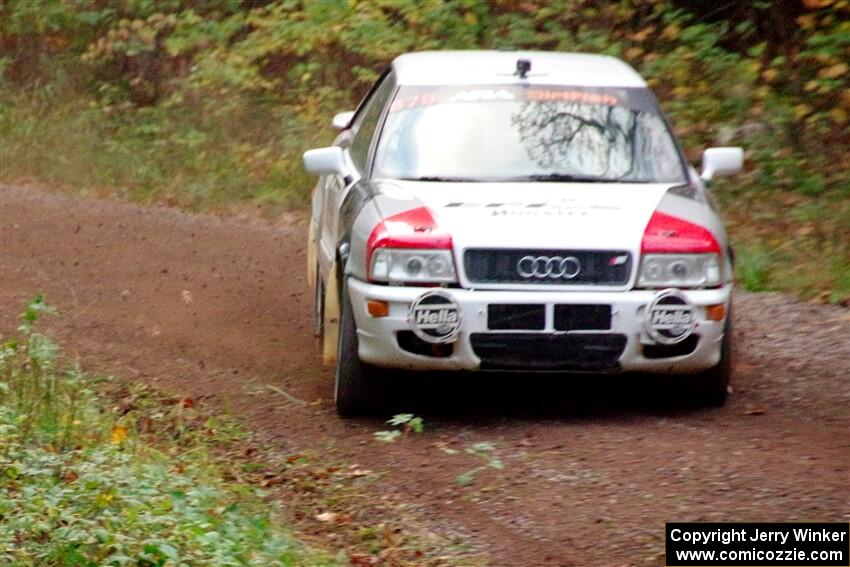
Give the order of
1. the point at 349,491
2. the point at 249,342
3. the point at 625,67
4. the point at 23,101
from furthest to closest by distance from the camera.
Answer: the point at 23,101, the point at 249,342, the point at 625,67, the point at 349,491

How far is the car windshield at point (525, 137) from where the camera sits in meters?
7.48

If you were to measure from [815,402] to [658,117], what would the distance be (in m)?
1.66

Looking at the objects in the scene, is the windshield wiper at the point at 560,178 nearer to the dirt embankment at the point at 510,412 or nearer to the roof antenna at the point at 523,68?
the roof antenna at the point at 523,68

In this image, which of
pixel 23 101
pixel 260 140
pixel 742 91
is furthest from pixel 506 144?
pixel 23 101

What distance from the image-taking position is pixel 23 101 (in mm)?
17109

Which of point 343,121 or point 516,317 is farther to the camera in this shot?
point 343,121

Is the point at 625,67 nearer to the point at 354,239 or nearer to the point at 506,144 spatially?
the point at 506,144

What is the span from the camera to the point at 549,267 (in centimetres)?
671

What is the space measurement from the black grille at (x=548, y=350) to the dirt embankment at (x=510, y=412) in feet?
1.13

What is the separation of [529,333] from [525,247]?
38 centimetres

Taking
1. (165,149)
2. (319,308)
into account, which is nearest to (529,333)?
(319,308)

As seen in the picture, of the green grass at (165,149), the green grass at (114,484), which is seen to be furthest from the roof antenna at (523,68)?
the green grass at (165,149)

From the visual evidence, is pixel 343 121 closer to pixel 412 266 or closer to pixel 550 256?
pixel 412 266

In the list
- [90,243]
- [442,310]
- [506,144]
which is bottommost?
[90,243]
